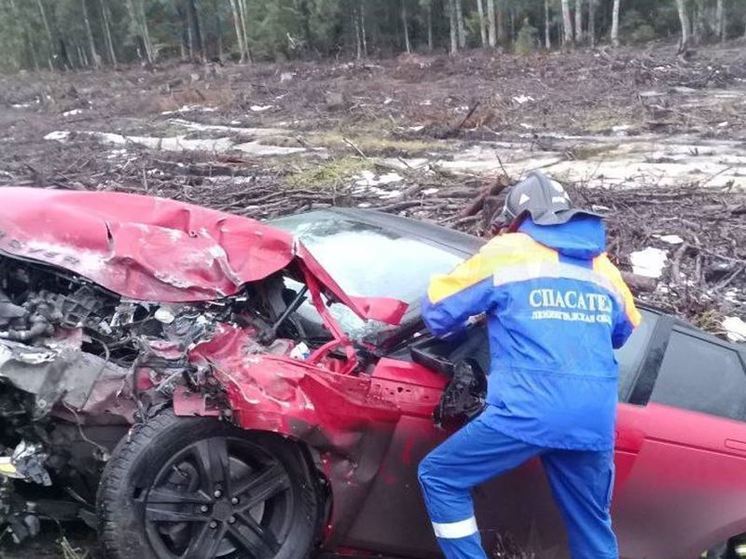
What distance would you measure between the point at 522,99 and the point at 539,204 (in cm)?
1974

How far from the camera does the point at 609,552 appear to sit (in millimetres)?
3027

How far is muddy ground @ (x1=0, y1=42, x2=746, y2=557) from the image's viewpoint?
8.08 metres

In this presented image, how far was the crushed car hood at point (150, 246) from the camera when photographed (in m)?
2.96

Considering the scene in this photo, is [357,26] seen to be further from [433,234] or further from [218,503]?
[218,503]

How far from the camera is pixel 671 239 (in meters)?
7.68

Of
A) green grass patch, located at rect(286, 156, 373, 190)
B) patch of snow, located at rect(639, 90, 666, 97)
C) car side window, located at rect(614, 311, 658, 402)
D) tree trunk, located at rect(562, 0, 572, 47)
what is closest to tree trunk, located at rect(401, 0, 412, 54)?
tree trunk, located at rect(562, 0, 572, 47)

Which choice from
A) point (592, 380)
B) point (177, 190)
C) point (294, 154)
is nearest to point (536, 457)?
point (592, 380)

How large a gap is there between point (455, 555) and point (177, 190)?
8.40m

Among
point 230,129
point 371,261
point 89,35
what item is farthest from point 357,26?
point 371,261

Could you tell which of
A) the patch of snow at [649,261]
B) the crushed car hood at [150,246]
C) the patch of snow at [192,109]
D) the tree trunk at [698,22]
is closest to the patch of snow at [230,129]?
the patch of snow at [192,109]

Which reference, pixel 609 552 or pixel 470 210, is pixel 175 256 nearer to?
pixel 609 552

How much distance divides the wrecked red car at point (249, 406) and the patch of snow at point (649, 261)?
140 inches

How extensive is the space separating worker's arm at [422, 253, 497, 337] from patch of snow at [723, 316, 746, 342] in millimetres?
3473

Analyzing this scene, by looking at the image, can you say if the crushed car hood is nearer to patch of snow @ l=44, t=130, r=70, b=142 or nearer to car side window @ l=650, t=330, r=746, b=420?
car side window @ l=650, t=330, r=746, b=420
